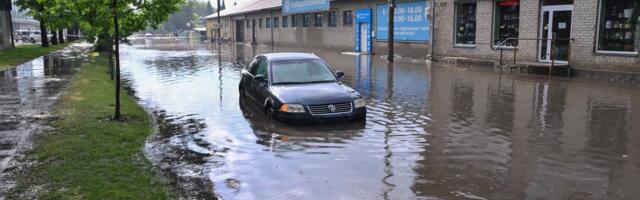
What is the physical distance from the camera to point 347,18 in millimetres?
39156

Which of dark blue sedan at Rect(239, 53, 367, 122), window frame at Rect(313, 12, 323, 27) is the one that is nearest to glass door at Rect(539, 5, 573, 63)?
dark blue sedan at Rect(239, 53, 367, 122)

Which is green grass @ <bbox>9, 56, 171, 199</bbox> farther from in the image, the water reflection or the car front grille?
the car front grille

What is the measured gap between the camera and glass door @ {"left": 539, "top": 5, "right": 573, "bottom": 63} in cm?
1988

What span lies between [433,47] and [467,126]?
17.9 m

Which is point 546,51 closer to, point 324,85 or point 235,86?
point 235,86

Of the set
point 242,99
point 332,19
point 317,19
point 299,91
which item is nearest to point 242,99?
point 242,99

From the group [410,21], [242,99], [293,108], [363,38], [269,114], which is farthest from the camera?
[363,38]

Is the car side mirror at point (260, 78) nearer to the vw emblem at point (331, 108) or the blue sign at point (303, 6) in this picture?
the vw emblem at point (331, 108)

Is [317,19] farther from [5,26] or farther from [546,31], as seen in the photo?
[546,31]

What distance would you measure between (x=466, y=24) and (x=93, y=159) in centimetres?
2077

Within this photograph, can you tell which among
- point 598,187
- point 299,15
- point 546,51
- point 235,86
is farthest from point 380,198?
point 299,15

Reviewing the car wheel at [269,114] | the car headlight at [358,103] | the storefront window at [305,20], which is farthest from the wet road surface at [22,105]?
the storefront window at [305,20]

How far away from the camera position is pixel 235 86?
16938 mm

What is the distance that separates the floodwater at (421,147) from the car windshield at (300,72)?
923 mm
